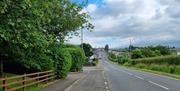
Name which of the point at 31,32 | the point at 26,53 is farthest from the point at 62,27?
the point at 31,32

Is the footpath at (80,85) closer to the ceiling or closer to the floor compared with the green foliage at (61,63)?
closer to the floor

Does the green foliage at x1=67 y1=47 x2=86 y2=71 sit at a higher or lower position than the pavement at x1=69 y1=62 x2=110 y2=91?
higher

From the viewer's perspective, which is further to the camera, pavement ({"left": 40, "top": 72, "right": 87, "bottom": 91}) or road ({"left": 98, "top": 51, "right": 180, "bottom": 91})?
pavement ({"left": 40, "top": 72, "right": 87, "bottom": 91})

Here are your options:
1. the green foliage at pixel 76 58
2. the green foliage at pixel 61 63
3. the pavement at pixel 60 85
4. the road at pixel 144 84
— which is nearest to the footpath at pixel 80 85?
the pavement at pixel 60 85

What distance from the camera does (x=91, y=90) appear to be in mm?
25359

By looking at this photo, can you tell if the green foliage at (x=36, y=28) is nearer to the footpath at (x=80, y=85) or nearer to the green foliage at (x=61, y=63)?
the green foliage at (x=61, y=63)

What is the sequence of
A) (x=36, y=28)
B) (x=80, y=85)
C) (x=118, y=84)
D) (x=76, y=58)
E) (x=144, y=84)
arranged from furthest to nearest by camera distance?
(x=76, y=58) → (x=118, y=84) → (x=80, y=85) → (x=144, y=84) → (x=36, y=28)

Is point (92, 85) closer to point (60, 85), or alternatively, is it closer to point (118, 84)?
point (118, 84)

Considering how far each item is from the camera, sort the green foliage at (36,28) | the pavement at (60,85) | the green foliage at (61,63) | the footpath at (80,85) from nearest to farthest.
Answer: the green foliage at (36,28) < the footpath at (80,85) < the pavement at (60,85) < the green foliage at (61,63)

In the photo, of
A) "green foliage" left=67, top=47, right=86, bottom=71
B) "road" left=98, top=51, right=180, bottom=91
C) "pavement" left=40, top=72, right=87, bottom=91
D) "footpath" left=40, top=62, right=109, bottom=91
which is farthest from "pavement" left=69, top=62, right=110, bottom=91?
"green foliage" left=67, top=47, right=86, bottom=71

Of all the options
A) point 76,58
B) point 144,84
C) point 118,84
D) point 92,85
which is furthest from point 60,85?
point 76,58

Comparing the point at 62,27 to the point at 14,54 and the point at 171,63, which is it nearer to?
the point at 14,54

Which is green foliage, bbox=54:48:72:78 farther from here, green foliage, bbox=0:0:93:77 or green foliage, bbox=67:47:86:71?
green foliage, bbox=67:47:86:71

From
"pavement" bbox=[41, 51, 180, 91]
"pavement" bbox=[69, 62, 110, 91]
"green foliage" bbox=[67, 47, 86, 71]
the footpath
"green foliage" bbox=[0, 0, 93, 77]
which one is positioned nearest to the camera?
"green foliage" bbox=[0, 0, 93, 77]
